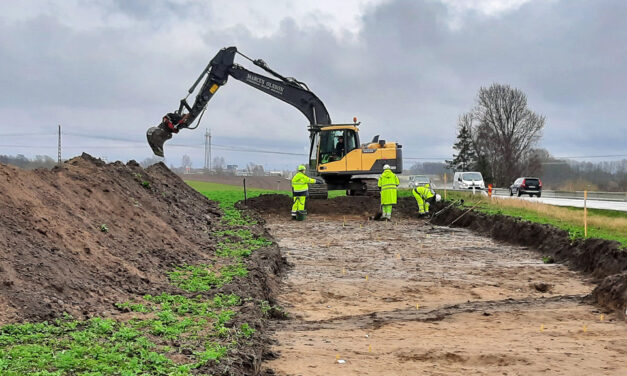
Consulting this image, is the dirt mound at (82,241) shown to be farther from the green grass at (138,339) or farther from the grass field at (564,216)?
the grass field at (564,216)

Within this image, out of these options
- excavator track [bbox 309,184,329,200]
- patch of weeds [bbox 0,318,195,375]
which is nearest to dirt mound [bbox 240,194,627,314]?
excavator track [bbox 309,184,329,200]

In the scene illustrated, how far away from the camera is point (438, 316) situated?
29.8ft

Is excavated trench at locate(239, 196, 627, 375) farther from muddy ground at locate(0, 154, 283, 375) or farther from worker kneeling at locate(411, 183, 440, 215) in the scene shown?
Answer: worker kneeling at locate(411, 183, 440, 215)

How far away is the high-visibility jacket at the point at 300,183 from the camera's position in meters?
22.5

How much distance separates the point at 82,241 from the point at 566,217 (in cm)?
1504

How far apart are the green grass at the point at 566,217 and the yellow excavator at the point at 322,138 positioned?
13.5 feet

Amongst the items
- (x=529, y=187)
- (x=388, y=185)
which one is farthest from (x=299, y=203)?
(x=529, y=187)

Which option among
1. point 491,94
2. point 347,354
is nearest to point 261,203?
point 347,354

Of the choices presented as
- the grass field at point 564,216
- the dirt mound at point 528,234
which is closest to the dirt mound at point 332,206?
the dirt mound at point 528,234

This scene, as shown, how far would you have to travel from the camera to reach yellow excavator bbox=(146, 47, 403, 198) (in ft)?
80.4

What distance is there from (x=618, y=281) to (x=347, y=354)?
519cm

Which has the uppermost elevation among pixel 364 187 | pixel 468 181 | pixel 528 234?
pixel 468 181

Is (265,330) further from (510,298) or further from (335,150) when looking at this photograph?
(335,150)

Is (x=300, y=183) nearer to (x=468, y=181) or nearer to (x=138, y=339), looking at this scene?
(x=138, y=339)
